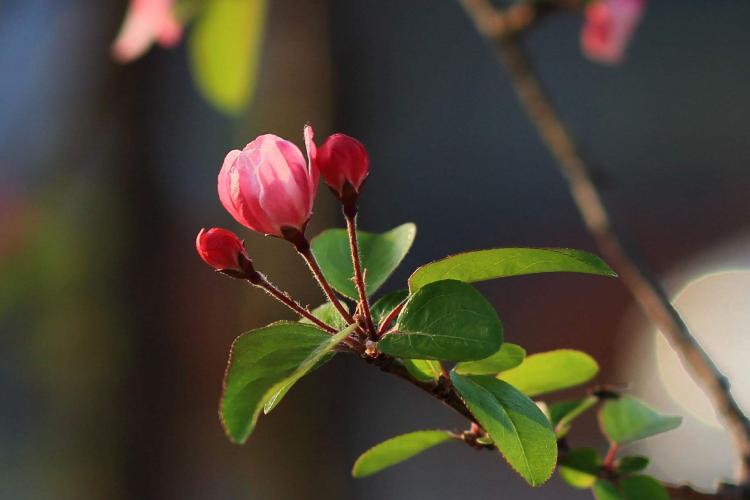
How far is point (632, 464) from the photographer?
517 millimetres

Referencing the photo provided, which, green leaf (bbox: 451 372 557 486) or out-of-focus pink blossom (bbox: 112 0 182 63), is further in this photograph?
out-of-focus pink blossom (bbox: 112 0 182 63)

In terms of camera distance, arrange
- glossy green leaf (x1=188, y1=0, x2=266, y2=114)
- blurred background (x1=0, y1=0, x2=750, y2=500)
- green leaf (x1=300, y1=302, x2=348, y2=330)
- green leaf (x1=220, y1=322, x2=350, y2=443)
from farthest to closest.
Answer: blurred background (x1=0, y1=0, x2=750, y2=500)
glossy green leaf (x1=188, y1=0, x2=266, y2=114)
green leaf (x1=300, y1=302, x2=348, y2=330)
green leaf (x1=220, y1=322, x2=350, y2=443)

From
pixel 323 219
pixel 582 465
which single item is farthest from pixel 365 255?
pixel 323 219

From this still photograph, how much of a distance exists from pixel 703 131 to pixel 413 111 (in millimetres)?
1286

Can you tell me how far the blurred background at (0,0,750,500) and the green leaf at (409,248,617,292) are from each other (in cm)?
70

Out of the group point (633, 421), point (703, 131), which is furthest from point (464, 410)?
point (703, 131)

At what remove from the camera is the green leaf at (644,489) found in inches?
19.6

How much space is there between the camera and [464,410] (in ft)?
1.41

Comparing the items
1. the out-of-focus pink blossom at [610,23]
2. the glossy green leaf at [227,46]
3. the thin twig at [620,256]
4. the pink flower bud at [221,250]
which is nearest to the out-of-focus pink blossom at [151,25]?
the glossy green leaf at [227,46]

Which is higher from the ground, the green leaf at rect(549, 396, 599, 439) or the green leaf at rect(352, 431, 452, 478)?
the green leaf at rect(549, 396, 599, 439)

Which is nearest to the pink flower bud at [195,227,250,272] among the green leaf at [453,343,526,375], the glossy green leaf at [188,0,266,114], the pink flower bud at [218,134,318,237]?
the pink flower bud at [218,134,318,237]

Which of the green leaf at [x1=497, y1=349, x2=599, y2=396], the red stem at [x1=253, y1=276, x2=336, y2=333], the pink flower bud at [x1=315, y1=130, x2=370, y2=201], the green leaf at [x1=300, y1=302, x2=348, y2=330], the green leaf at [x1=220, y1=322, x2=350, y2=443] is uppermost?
the pink flower bud at [x1=315, y1=130, x2=370, y2=201]

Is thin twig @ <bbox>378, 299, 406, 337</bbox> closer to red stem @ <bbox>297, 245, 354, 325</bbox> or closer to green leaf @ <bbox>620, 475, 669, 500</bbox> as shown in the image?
red stem @ <bbox>297, 245, 354, 325</bbox>

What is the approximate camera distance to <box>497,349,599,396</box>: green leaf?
51 centimetres
